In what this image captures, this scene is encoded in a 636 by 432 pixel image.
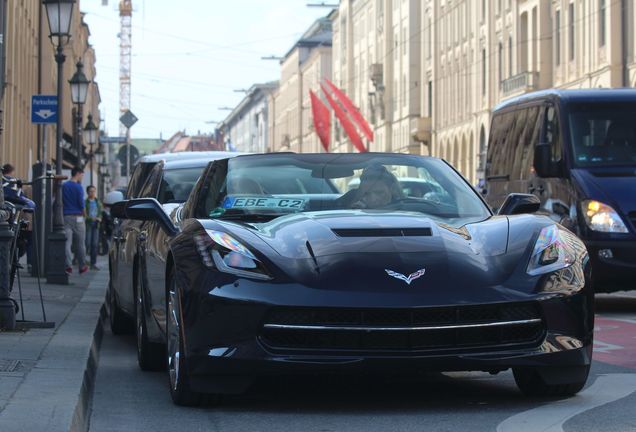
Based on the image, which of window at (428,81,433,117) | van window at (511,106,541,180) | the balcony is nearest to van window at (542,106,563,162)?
van window at (511,106,541,180)

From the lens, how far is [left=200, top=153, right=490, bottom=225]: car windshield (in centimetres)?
779

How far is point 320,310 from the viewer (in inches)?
261

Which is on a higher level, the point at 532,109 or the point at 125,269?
the point at 532,109

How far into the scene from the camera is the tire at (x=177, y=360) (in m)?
6.98

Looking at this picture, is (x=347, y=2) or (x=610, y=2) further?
(x=347, y=2)

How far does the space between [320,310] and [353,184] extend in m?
1.56

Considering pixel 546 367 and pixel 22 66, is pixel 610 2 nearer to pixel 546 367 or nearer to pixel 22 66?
pixel 22 66

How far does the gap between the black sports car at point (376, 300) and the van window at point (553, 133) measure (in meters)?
7.84

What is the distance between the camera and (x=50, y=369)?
26.1 ft

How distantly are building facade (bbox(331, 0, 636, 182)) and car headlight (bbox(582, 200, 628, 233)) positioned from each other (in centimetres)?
2665

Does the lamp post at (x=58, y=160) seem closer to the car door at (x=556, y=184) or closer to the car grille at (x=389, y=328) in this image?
the car door at (x=556, y=184)

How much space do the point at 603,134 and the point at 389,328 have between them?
897cm

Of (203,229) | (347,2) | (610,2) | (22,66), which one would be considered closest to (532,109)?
(203,229)

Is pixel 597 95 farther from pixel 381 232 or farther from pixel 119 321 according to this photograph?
pixel 381 232
